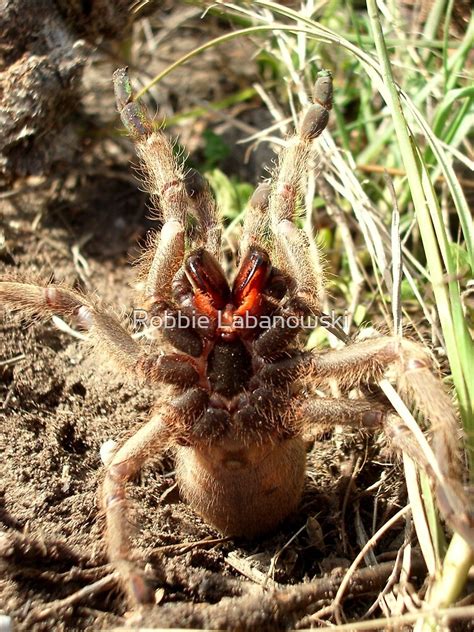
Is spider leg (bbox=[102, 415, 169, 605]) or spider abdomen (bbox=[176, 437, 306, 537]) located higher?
spider leg (bbox=[102, 415, 169, 605])

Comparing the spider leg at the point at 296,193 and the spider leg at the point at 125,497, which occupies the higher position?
the spider leg at the point at 296,193

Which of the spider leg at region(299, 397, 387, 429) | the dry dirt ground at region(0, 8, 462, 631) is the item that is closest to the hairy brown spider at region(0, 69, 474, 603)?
the spider leg at region(299, 397, 387, 429)

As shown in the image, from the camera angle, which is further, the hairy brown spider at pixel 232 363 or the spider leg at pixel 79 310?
the spider leg at pixel 79 310

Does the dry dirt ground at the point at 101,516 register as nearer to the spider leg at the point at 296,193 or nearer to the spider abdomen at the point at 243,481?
the spider abdomen at the point at 243,481

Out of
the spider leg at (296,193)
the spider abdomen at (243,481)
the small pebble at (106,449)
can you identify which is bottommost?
the spider abdomen at (243,481)

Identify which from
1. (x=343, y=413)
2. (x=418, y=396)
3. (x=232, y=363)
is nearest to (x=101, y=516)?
(x=232, y=363)

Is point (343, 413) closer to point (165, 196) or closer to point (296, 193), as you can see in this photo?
point (296, 193)

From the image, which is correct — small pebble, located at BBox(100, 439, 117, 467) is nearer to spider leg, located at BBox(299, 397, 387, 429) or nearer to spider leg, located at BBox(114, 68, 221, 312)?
spider leg, located at BBox(114, 68, 221, 312)

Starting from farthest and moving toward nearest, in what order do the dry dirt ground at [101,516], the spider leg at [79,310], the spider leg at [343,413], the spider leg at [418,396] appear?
the spider leg at [79,310] → the spider leg at [343,413] → the dry dirt ground at [101,516] → the spider leg at [418,396]

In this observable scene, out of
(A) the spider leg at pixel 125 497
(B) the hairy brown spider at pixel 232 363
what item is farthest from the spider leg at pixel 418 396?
(A) the spider leg at pixel 125 497
